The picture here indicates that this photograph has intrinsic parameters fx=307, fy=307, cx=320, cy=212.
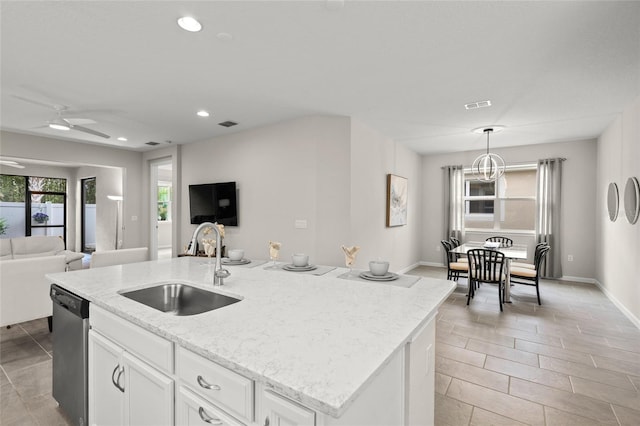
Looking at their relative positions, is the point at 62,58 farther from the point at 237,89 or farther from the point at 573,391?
the point at 573,391

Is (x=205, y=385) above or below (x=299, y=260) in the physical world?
below

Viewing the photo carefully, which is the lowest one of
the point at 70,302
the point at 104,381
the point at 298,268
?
the point at 104,381

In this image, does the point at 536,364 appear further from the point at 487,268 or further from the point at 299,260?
the point at 299,260

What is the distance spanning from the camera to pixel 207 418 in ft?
3.30

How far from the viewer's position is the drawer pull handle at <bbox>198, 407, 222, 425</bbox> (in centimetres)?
98

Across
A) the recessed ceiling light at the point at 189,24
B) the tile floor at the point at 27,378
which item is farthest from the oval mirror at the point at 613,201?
the tile floor at the point at 27,378

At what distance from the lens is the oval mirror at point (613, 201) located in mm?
4234

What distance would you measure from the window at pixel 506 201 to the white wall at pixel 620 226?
1.19 m

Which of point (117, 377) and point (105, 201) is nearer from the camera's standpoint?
point (117, 377)

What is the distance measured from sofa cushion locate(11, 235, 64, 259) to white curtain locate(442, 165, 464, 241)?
7532 mm

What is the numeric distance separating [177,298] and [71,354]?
0.67 m

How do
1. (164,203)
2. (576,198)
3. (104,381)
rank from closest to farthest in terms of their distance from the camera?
(104,381)
(576,198)
(164,203)

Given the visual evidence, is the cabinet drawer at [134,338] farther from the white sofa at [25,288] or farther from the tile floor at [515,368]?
the white sofa at [25,288]

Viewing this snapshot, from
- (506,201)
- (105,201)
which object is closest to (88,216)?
(105,201)
